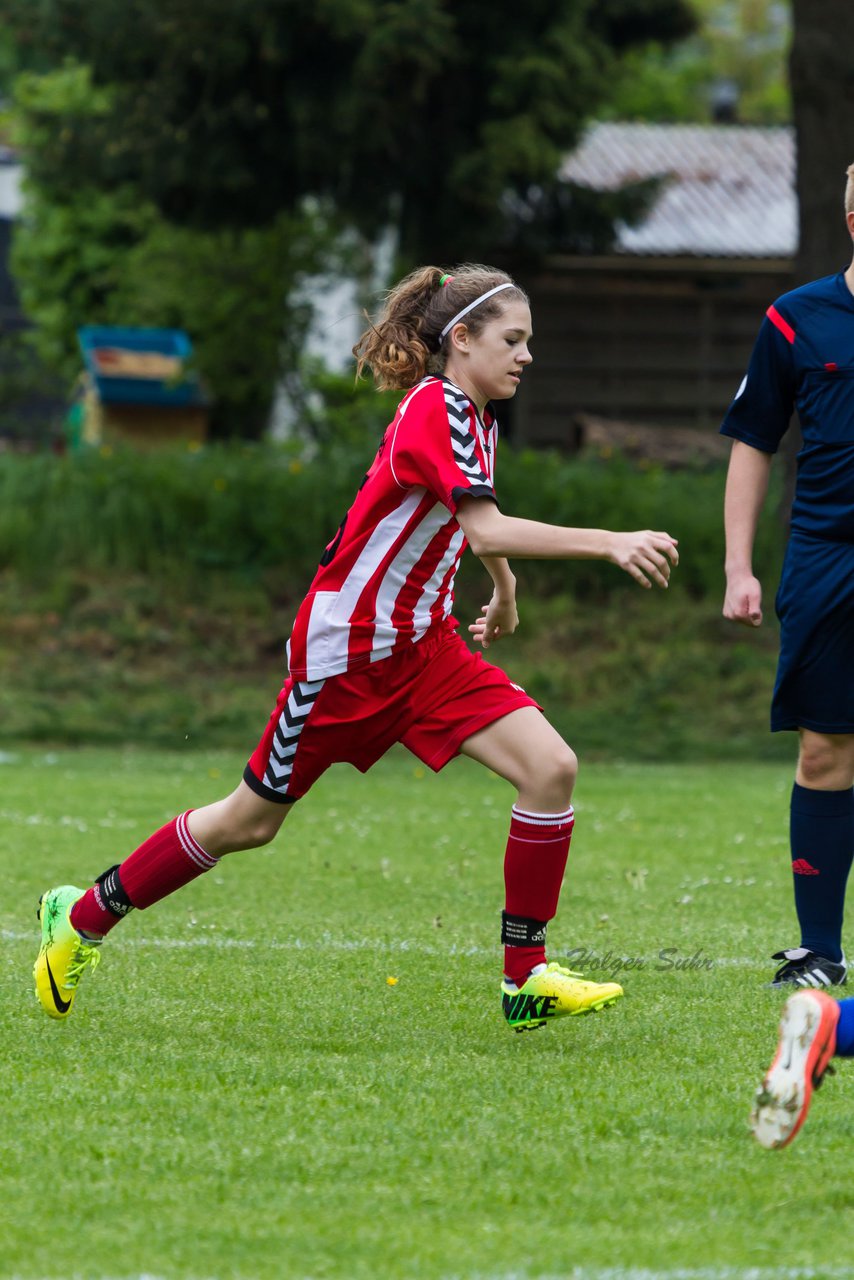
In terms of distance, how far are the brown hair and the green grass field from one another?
5.60 feet

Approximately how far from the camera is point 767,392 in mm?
5430

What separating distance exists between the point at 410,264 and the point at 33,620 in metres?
5.63

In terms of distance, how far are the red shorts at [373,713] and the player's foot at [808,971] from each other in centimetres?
122

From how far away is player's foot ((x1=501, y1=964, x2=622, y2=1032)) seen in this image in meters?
4.62

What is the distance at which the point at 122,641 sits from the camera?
15914 millimetres

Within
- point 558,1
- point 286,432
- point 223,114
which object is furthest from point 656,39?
point 286,432

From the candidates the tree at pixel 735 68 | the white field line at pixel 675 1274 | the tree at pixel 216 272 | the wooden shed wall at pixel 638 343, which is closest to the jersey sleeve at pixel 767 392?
the white field line at pixel 675 1274

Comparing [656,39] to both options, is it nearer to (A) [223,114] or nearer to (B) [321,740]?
(A) [223,114]

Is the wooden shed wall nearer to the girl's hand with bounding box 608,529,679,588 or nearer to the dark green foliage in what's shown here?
the dark green foliage

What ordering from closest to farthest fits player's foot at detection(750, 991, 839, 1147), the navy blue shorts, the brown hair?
player's foot at detection(750, 991, 839, 1147), the brown hair, the navy blue shorts

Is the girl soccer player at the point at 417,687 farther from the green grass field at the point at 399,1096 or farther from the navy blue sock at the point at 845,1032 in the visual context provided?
the navy blue sock at the point at 845,1032

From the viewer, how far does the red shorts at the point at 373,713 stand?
472cm

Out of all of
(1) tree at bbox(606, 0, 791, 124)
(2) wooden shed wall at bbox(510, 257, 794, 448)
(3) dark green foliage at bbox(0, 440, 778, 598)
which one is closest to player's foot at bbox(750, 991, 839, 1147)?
(3) dark green foliage at bbox(0, 440, 778, 598)

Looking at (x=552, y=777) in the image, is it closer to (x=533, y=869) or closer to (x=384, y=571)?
(x=533, y=869)
